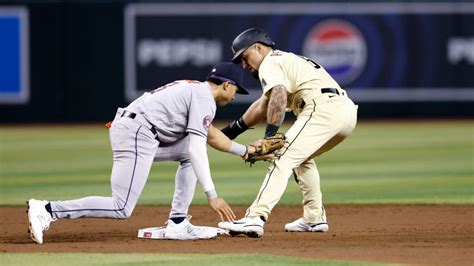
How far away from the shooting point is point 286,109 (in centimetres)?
767

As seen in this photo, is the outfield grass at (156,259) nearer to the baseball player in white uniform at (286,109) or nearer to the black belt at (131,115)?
the baseball player in white uniform at (286,109)

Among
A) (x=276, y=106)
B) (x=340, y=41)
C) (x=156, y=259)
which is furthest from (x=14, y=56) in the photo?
(x=156, y=259)

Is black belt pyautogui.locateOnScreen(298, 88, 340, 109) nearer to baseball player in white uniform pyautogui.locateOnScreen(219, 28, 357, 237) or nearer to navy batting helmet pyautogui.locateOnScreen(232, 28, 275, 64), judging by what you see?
baseball player in white uniform pyautogui.locateOnScreen(219, 28, 357, 237)

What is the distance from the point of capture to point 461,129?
69.4 feet

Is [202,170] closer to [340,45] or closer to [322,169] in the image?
[322,169]

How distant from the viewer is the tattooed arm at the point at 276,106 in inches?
292

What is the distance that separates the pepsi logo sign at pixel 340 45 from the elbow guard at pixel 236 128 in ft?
47.1

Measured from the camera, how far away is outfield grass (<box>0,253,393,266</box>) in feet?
20.7

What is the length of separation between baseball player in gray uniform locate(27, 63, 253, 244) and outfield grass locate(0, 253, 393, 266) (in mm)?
540

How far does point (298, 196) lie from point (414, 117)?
1164 centimetres

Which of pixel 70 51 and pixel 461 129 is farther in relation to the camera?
pixel 70 51

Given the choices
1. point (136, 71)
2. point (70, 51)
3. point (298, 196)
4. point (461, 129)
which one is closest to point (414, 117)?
point (461, 129)

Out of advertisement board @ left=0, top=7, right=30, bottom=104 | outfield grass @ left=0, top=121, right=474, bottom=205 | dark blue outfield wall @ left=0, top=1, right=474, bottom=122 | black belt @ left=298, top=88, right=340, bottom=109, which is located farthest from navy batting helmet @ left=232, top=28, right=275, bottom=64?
advertisement board @ left=0, top=7, right=30, bottom=104

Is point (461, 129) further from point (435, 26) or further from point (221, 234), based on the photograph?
point (221, 234)
